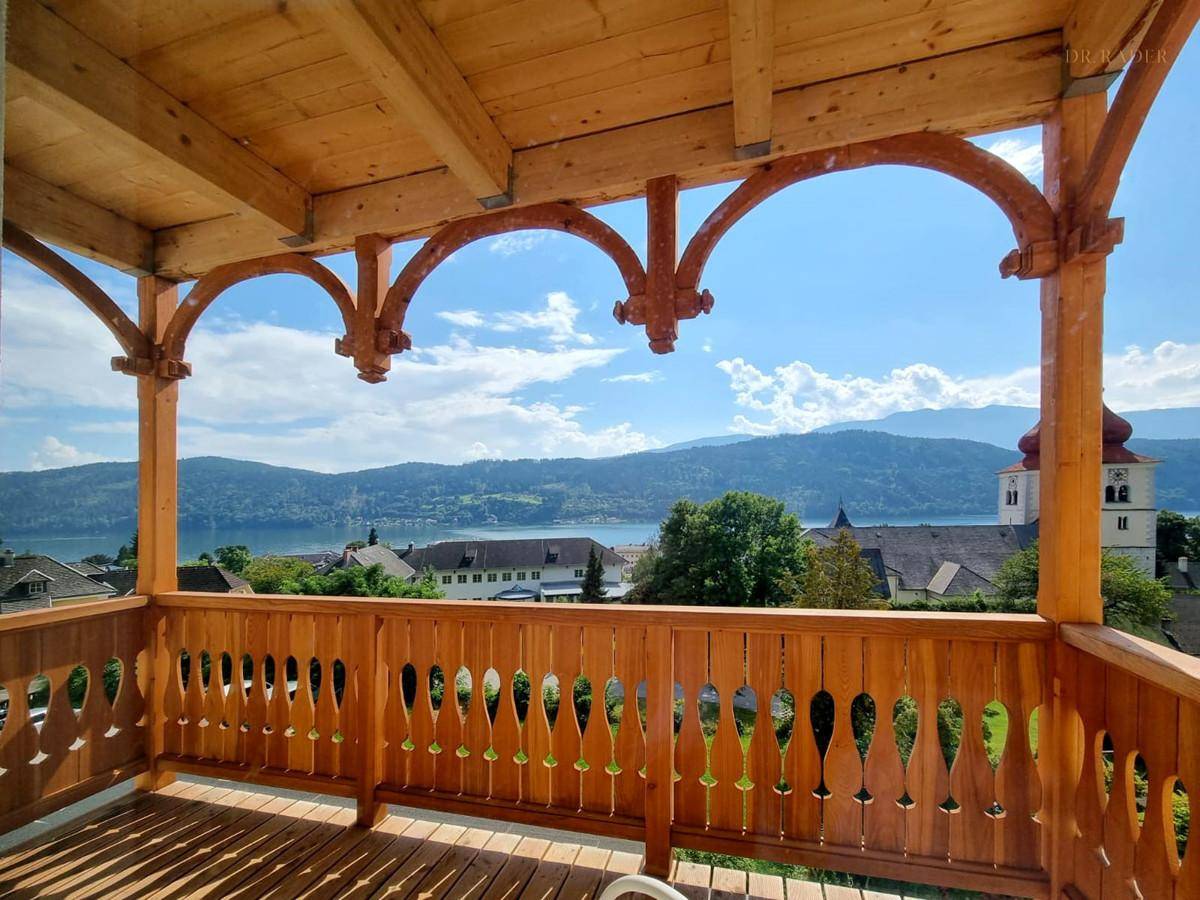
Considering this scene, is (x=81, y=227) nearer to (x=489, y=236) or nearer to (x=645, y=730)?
(x=489, y=236)

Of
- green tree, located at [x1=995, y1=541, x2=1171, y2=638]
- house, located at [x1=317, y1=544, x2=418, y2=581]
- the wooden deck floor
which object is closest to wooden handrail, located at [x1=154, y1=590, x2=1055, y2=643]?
green tree, located at [x1=995, y1=541, x2=1171, y2=638]

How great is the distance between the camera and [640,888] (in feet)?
2.79

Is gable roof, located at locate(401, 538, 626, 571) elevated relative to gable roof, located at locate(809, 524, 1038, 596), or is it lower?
lower

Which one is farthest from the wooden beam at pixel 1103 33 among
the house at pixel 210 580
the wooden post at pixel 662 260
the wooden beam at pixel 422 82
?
the house at pixel 210 580

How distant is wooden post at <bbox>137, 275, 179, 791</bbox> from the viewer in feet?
8.13

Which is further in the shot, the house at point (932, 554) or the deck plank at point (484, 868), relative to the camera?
the house at point (932, 554)

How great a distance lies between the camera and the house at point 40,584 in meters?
1.06

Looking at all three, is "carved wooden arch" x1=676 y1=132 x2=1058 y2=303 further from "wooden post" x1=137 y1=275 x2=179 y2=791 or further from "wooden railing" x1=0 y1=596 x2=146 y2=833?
"wooden railing" x1=0 y1=596 x2=146 y2=833

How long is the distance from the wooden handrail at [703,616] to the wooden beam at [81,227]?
64.3 inches

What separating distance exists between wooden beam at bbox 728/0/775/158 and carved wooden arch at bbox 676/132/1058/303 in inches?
5.1

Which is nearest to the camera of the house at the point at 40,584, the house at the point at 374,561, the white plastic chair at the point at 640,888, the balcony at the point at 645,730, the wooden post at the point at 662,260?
the white plastic chair at the point at 640,888

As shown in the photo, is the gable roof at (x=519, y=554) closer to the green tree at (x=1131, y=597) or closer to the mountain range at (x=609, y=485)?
the mountain range at (x=609, y=485)

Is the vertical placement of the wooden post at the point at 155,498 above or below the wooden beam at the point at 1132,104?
below

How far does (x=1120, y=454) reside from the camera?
5.30 ft
